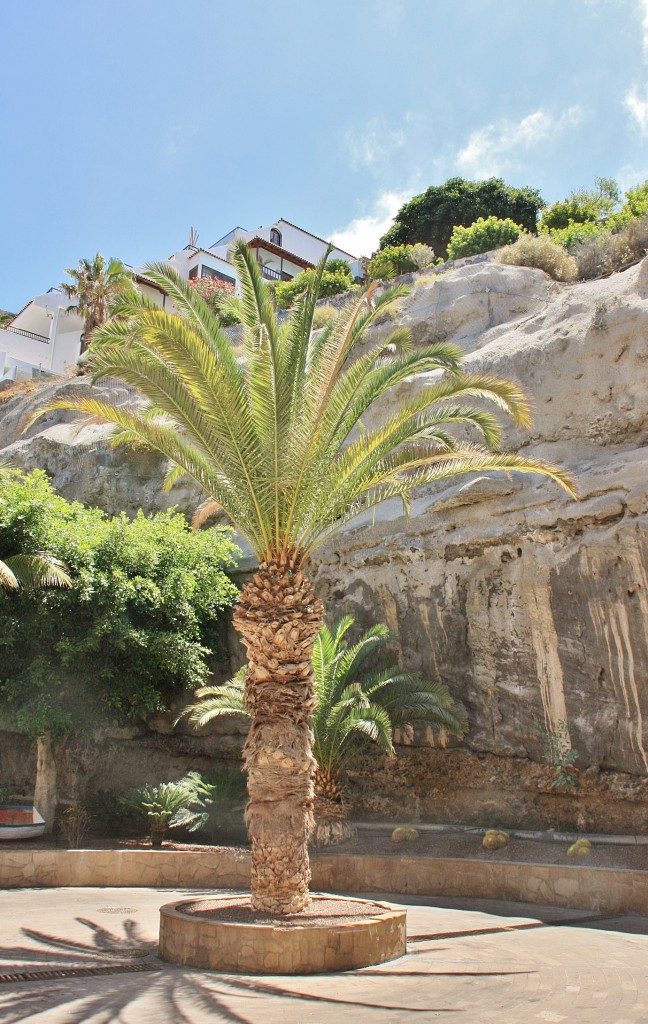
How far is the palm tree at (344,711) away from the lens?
14.2 meters

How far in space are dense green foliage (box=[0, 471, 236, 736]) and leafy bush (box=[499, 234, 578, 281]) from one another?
12810 millimetres

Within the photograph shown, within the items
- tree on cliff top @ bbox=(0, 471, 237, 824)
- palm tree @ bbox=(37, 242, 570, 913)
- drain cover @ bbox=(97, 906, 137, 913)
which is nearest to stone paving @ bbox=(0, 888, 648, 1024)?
drain cover @ bbox=(97, 906, 137, 913)

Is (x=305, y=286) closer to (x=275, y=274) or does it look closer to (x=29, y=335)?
(x=275, y=274)

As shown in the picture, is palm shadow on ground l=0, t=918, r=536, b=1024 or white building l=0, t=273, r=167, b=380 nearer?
palm shadow on ground l=0, t=918, r=536, b=1024

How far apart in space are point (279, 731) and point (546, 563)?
736 cm

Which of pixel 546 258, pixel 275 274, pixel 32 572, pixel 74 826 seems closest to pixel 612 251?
pixel 546 258

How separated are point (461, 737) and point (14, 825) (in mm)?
8277

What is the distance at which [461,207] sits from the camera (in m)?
37.7

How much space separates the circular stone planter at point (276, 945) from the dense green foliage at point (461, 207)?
34.6m

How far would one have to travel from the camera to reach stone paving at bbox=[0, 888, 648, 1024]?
5629 millimetres

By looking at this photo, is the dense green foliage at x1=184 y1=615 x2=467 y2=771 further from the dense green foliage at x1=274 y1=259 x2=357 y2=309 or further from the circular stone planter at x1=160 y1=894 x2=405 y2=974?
the dense green foliage at x1=274 y1=259 x2=357 y2=309

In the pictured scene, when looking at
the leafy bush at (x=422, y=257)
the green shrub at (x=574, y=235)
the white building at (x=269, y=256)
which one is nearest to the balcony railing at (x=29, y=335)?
the white building at (x=269, y=256)

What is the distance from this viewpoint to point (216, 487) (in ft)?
32.6

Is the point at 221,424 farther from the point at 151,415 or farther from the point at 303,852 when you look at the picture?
the point at 303,852
